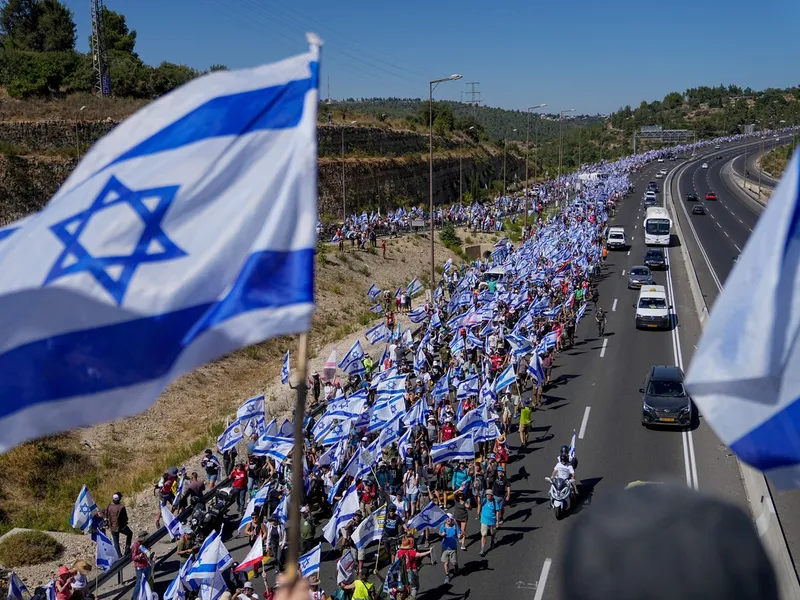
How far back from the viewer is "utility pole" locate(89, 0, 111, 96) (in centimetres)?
5217

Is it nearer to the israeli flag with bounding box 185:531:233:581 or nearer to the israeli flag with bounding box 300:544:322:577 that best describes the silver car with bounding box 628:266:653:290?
the israeli flag with bounding box 300:544:322:577

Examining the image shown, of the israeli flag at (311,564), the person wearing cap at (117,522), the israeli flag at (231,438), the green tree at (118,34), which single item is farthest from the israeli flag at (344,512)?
the green tree at (118,34)

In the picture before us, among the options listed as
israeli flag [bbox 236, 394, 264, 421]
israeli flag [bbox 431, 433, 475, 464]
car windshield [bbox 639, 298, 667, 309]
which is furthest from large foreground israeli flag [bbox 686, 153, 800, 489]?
car windshield [bbox 639, 298, 667, 309]

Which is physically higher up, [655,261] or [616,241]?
[616,241]

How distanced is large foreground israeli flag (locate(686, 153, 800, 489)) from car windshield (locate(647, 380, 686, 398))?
741 inches

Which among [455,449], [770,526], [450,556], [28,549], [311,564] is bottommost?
[28,549]

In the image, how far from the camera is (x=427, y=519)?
1445 centimetres

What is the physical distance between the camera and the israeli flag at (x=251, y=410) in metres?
19.9

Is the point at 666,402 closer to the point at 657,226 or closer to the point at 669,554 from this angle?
the point at 669,554

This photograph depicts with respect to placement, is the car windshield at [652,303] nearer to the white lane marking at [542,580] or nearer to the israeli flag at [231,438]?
the israeli flag at [231,438]

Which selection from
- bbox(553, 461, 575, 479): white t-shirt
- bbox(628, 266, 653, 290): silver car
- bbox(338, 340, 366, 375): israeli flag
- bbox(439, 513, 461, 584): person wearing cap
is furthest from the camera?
bbox(628, 266, 653, 290): silver car

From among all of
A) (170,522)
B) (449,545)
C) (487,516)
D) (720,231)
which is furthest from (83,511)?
(720,231)

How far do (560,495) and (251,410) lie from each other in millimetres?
7713

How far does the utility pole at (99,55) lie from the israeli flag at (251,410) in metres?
38.5
